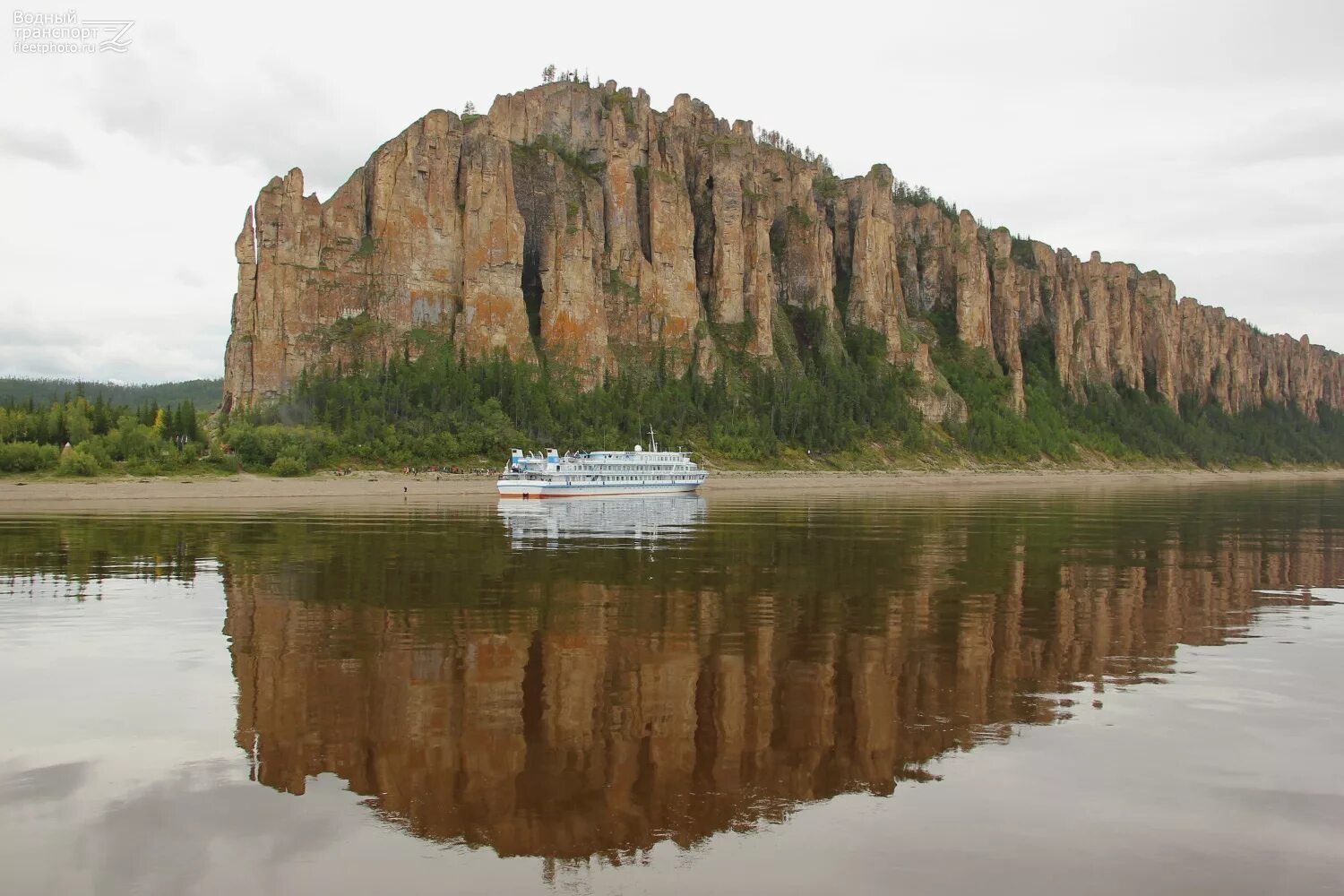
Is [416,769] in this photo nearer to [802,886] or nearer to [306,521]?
[802,886]

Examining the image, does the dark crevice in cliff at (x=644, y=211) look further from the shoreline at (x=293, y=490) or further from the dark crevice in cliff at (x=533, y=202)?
the shoreline at (x=293, y=490)

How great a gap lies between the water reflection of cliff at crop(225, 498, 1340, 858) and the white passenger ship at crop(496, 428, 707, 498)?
50286mm

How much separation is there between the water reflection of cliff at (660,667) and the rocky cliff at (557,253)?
342ft

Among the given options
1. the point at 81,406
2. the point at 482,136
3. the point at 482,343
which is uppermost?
the point at 482,136

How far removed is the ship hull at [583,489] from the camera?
8712 centimetres

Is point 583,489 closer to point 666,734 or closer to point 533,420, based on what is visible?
point 533,420

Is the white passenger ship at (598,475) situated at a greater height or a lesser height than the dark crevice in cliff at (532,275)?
lesser

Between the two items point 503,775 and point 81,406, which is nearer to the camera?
point 503,775

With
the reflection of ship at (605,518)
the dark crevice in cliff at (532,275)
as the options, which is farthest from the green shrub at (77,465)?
the dark crevice in cliff at (532,275)

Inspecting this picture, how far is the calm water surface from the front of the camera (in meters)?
9.71

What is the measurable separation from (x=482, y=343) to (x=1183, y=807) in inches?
5161

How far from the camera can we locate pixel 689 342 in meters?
160

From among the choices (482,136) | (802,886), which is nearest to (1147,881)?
(802,886)

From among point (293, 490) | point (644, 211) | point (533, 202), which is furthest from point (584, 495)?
point (644, 211)
